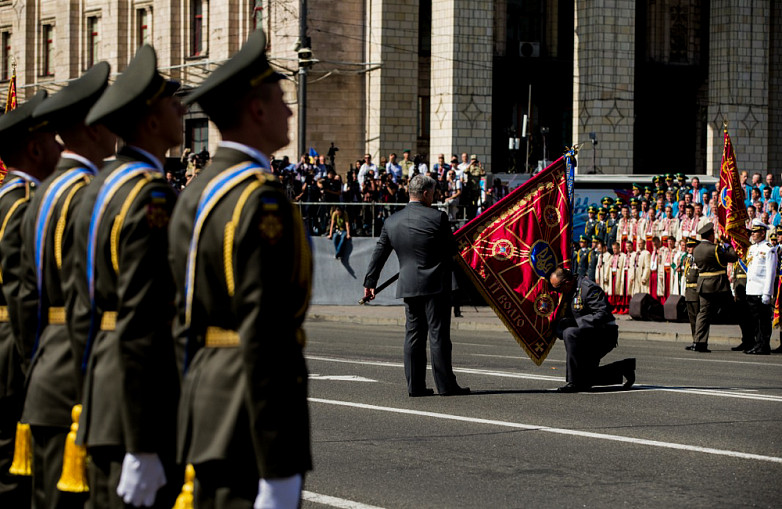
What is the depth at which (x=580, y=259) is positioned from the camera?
1214 inches

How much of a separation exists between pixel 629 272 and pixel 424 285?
16597 mm

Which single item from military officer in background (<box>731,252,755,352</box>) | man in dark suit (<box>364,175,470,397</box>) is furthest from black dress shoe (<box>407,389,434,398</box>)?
military officer in background (<box>731,252,755,352</box>)

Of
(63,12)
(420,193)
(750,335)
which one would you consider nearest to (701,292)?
(750,335)

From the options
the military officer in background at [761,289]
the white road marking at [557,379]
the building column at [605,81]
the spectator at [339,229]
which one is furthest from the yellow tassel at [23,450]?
the building column at [605,81]

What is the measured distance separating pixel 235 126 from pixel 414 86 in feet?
139

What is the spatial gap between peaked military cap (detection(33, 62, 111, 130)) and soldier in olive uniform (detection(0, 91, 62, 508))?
0.44 metres

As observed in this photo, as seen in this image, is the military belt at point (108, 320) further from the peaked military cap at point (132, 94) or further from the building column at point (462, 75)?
the building column at point (462, 75)

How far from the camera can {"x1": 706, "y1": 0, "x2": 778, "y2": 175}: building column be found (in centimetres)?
4544

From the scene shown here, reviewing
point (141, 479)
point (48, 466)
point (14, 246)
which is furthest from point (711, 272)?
point (141, 479)

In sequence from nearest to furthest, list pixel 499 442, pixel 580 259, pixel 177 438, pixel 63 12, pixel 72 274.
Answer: pixel 177 438, pixel 72 274, pixel 499 442, pixel 580 259, pixel 63 12

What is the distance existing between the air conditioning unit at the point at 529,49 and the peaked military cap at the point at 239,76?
49.2 m

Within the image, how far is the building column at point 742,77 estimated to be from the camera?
149ft

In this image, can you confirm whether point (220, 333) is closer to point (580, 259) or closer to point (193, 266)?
point (193, 266)

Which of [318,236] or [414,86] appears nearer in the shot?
[318,236]
